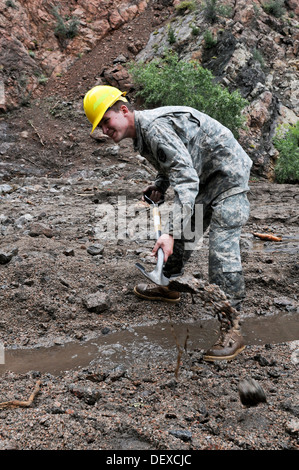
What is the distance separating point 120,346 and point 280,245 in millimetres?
3167

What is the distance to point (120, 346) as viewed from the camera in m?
2.65

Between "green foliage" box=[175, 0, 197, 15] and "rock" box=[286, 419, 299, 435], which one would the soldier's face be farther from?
"green foliage" box=[175, 0, 197, 15]

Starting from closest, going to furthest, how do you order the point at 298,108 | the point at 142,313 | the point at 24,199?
the point at 142,313 → the point at 24,199 → the point at 298,108

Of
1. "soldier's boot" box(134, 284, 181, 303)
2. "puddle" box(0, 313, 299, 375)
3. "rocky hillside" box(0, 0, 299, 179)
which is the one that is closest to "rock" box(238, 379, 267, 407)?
"puddle" box(0, 313, 299, 375)

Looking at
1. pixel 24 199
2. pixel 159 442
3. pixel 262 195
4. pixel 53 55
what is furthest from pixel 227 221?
pixel 53 55

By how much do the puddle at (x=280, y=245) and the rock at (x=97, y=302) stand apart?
251 centimetres

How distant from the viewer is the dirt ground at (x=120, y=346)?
1614 millimetres

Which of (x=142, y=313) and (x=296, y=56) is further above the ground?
(x=296, y=56)

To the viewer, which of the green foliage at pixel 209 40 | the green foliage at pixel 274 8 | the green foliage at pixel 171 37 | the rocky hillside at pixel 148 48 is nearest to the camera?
the rocky hillside at pixel 148 48

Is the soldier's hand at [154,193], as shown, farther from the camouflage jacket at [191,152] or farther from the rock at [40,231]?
the rock at [40,231]

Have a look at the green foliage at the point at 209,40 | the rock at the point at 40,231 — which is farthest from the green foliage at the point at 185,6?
the rock at the point at 40,231

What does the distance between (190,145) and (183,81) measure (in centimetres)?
914

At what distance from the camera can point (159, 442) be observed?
155 centimetres

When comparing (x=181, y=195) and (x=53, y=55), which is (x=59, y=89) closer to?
(x=53, y=55)
